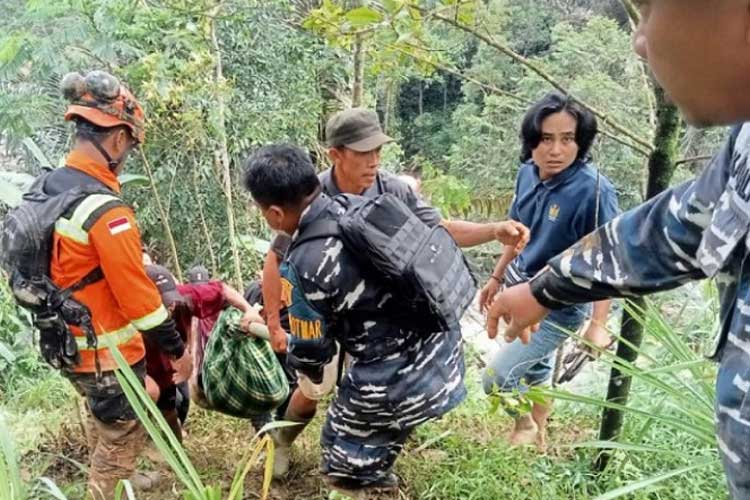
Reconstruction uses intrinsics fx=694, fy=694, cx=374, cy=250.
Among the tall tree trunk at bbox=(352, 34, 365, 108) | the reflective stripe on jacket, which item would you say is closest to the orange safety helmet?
the reflective stripe on jacket

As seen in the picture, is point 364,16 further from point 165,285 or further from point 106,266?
point 165,285

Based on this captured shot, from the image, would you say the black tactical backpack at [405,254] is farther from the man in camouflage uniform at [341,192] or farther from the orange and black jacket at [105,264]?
the orange and black jacket at [105,264]

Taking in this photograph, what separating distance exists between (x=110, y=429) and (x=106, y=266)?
25.3 inches

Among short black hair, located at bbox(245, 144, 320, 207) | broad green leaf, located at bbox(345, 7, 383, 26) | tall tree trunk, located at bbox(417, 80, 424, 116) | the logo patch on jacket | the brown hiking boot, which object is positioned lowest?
tall tree trunk, located at bbox(417, 80, 424, 116)

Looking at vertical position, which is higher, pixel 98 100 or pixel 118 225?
pixel 98 100

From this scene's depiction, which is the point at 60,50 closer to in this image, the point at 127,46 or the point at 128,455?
the point at 127,46

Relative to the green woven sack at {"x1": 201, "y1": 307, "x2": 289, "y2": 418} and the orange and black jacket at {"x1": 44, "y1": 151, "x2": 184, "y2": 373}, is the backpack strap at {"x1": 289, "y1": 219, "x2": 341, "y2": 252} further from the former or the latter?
the green woven sack at {"x1": 201, "y1": 307, "x2": 289, "y2": 418}

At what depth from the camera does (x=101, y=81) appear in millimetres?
2293

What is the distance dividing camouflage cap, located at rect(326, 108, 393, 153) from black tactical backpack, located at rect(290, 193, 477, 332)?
476 millimetres

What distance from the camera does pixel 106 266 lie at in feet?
7.10

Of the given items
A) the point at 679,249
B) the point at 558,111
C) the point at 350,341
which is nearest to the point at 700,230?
the point at 679,249

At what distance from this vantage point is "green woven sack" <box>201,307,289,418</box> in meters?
2.71

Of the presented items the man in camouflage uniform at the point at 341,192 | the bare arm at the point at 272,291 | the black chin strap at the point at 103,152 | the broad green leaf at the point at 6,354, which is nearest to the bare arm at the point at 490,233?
the man in camouflage uniform at the point at 341,192

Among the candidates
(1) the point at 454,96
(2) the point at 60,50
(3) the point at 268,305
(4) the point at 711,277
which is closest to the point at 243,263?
(2) the point at 60,50
